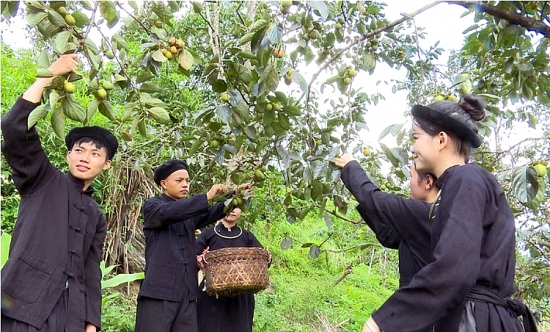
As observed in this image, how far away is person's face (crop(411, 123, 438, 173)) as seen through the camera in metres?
1.70

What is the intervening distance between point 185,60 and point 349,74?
0.74 m

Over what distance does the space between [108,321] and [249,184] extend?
114 inches

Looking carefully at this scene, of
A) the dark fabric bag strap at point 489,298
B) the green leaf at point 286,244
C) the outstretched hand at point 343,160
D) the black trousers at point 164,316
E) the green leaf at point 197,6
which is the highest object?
the green leaf at point 197,6

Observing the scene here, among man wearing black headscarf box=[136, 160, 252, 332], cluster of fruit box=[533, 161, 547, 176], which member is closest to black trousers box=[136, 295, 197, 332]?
man wearing black headscarf box=[136, 160, 252, 332]

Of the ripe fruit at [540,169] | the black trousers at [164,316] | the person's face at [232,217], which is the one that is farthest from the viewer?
the person's face at [232,217]

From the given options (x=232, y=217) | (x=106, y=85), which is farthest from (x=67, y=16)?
(x=232, y=217)

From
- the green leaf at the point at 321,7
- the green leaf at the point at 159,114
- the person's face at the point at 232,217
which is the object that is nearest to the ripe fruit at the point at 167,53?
the green leaf at the point at 159,114

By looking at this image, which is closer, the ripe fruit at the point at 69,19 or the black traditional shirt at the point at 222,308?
the ripe fruit at the point at 69,19

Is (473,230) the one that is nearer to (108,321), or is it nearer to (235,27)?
(235,27)

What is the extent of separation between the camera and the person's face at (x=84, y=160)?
230 centimetres

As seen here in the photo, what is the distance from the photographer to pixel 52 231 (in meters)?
2.10

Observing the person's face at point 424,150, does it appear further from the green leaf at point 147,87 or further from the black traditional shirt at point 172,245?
the black traditional shirt at point 172,245

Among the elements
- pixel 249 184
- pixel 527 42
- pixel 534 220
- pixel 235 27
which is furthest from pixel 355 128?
pixel 534 220

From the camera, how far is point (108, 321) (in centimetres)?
471
